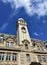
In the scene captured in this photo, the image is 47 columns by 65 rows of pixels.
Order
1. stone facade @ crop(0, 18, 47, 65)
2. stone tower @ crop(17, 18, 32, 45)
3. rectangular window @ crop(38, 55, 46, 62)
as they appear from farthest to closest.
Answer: stone tower @ crop(17, 18, 32, 45) → rectangular window @ crop(38, 55, 46, 62) → stone facade @ crop(0, 18, 47, 65)

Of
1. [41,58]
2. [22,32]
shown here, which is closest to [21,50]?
[41,58]

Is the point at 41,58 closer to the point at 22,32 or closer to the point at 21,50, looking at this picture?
the point at 21,50

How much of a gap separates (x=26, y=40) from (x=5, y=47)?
6.57m

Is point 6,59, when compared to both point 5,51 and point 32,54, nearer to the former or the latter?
point 5,51

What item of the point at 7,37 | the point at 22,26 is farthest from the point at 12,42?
the point at 22,26

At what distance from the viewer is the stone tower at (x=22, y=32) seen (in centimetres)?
3641

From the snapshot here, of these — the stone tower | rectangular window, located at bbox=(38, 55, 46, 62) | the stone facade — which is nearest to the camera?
the stone facade

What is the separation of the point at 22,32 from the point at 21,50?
717 centimetres

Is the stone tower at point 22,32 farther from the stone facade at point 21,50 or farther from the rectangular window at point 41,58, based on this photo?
the rectangular window at point 41,58

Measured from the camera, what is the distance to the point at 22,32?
39156mm

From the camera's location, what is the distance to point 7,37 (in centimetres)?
3616

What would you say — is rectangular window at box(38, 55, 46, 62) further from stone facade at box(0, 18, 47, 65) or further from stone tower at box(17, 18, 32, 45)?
stone tower at box(17, 18, 32, 45)

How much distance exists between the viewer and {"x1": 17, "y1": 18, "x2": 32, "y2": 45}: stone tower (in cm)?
3641

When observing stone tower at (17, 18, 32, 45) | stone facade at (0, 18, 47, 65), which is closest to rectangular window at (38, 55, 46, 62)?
stone facade at (0, 18, 47, 65)
